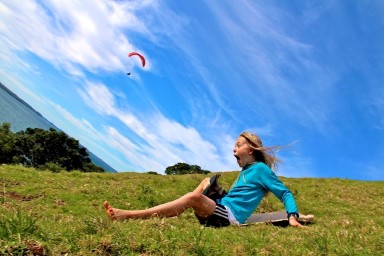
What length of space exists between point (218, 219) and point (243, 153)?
7.36ft

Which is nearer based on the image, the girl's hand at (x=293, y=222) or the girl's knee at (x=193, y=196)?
the girl's knee at (x=193, y=196)

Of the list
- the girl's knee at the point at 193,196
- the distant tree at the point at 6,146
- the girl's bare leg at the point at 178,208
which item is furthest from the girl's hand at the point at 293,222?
the distant tree at the point at 6,146

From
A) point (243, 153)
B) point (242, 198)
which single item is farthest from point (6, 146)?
point (242, 198)

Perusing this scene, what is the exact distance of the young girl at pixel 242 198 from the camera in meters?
9.32

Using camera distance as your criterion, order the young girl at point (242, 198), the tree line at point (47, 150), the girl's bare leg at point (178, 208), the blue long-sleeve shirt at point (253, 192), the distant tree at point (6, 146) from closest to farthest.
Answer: the girl's bare leg at point (178, 208)
the young girl at point (242, 198)
the blue long-sleeve shirt at point (253, 192)
the distant tree at point (6, 146)
the tree line at point (47, 150)

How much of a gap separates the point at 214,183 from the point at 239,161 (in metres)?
1.09

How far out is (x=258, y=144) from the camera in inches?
447

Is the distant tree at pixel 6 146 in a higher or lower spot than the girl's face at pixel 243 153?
lower

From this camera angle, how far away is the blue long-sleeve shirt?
10.4 meters

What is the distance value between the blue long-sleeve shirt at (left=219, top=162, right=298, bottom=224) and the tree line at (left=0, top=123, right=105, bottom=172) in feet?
325

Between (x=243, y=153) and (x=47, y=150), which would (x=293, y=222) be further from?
(x=47, y=150)

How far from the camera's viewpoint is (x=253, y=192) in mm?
10562

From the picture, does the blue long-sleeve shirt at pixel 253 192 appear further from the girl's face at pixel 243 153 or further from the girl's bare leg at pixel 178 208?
the girl's bare leg at pixel 178 208

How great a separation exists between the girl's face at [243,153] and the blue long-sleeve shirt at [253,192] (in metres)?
0.52
